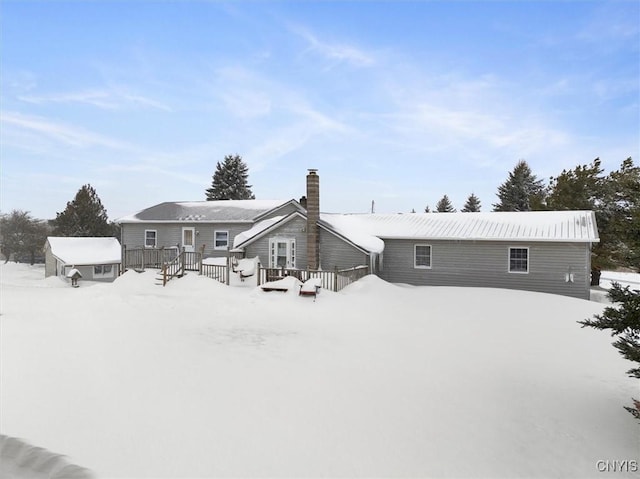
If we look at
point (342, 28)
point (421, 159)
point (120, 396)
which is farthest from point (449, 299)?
point (421, 159)

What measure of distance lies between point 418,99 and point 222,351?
17.8m

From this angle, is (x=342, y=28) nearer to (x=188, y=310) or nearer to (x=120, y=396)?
(x=188, y=310)

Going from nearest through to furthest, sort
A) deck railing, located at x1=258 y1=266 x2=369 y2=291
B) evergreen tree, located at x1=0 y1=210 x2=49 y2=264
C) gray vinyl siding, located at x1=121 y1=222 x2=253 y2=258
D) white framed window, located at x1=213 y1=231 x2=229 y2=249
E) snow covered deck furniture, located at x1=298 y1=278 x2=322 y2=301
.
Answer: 1. snow covered deck furniture, located at x1=298 y1=278 x2=322 y2=301
2. deck railing, located at x1=258 y1=266 x2=369 y2=291
3. gray vinyl siding, located at x1=121 y1=222 x2=253 y2=258
4. white framed window, located at x1=213 y1=231 x2=229 y2=249
5. evergreen tree, located at x1=0 y1=210 x2=49 y2=264

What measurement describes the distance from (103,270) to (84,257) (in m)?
2.22

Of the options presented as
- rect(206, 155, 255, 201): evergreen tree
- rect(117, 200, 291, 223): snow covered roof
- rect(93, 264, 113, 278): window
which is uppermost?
rect(206, 155, 255, 201): evergreen tree

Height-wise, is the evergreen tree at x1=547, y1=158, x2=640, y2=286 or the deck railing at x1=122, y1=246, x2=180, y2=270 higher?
the evergreen tree at x1=547, y1=158, x2=640, y2=286

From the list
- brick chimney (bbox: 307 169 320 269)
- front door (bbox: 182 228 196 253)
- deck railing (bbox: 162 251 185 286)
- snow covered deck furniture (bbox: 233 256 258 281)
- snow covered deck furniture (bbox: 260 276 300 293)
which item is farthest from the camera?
front door (bbox: 182 228 196 253)

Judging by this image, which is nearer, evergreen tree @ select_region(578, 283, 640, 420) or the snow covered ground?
the snow covered ground

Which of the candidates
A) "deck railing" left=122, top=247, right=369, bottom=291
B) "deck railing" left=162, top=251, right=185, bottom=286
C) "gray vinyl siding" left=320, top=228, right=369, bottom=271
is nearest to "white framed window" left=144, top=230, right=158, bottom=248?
"deck railing" left=122, top=247, right=369, bottom=291

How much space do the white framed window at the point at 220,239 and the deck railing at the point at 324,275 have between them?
9349mm

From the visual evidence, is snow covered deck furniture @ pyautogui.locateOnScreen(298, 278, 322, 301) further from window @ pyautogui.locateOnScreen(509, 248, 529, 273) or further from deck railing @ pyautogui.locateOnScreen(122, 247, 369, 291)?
window @ pyautogui.locateOnScreen(509, 248, 529, 273)

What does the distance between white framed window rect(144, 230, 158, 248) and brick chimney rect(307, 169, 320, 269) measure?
1454 cm

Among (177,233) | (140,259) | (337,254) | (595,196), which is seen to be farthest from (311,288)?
(595,196)

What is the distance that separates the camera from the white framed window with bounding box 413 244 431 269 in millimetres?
19391
